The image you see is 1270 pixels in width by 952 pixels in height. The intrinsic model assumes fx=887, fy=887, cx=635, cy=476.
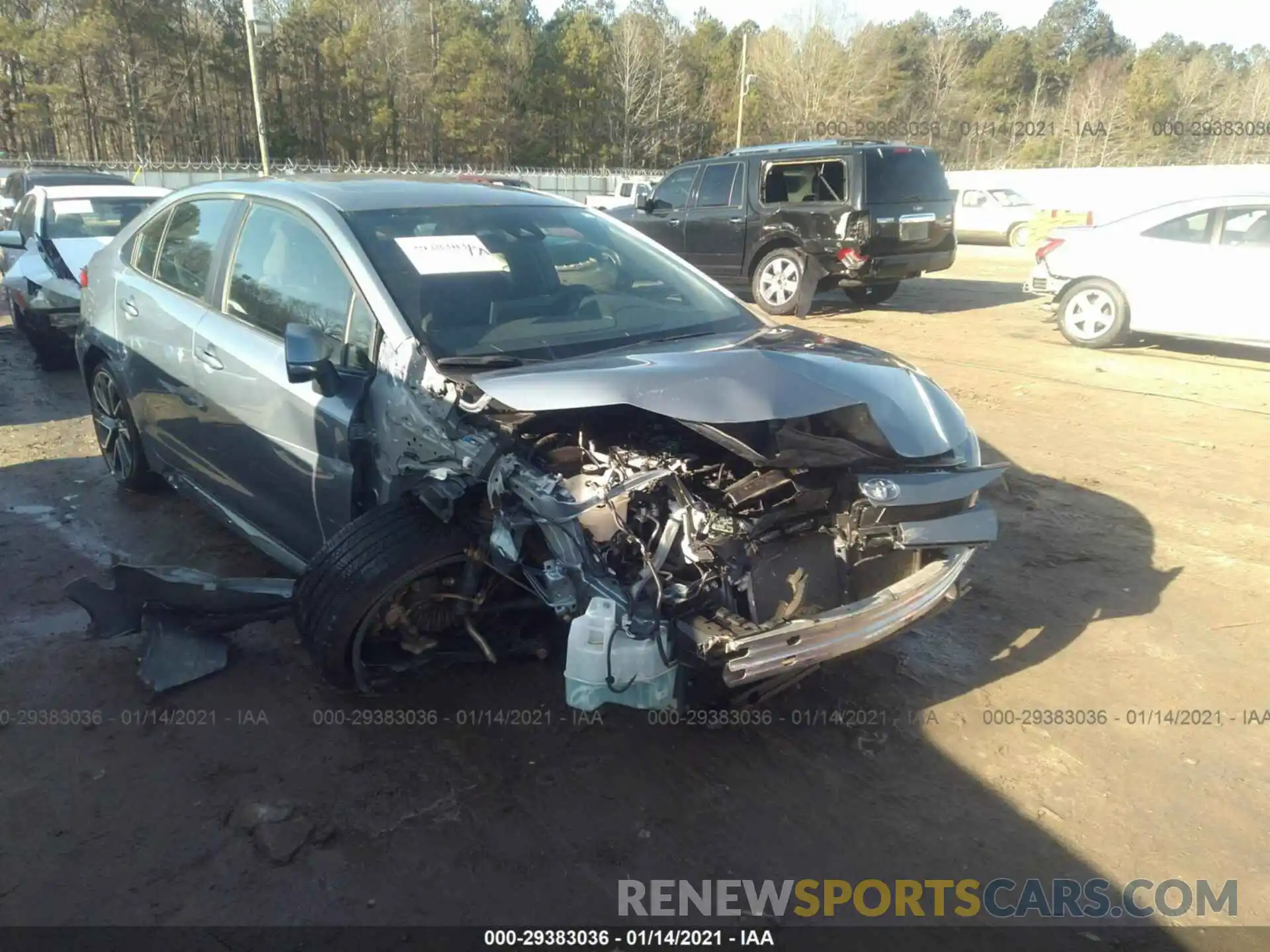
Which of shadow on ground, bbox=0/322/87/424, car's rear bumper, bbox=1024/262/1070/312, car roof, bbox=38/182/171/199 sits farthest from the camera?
car's rear bumper, bbox=1024/262/1070/312

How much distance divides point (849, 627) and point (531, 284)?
1.94 metres

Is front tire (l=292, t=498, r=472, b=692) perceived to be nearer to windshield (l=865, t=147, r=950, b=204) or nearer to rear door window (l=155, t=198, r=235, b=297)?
rear door window (l=155, t=198, r=235, b=297)

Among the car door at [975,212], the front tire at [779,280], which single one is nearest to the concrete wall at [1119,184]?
the car door at [975,212]

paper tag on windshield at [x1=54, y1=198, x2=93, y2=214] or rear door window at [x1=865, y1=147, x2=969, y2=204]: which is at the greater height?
→ rear door window at [x1=865, y1=147, x2=969, y2=204]

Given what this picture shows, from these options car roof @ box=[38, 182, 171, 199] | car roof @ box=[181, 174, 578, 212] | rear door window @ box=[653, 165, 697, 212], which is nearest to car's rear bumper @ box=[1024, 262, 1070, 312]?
rear door window @ box=[653, 165, 697, 212]

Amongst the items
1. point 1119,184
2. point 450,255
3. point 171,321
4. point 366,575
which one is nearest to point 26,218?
point 171,321

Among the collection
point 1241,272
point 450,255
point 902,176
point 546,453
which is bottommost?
point 546,453

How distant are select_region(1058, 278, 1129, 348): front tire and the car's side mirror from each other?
8968 mm

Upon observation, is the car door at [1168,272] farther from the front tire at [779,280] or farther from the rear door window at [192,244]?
the rear door window at [192,244]

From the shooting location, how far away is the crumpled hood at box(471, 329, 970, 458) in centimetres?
274

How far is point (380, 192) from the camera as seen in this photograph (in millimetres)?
3881

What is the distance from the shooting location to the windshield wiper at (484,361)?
3.07 meters

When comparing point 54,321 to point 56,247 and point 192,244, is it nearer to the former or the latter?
point 56,247

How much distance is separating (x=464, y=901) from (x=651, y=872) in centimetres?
53
